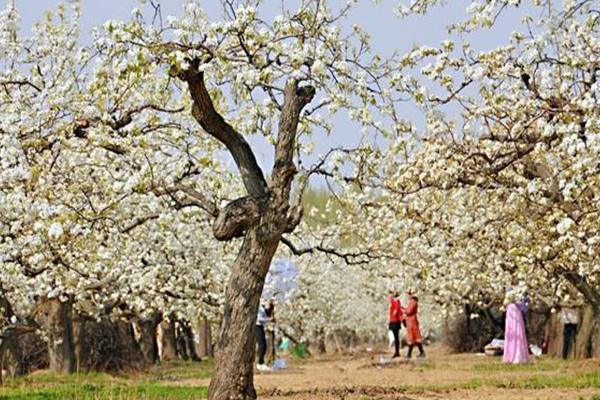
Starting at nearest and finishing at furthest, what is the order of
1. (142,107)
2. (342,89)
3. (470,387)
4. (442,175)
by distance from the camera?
(342,89) → (142,107) → (442,175) → (470,387)

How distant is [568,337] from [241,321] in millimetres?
17069

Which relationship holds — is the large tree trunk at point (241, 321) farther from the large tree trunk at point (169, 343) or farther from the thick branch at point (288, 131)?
the large tree trunk at point (169, 343)

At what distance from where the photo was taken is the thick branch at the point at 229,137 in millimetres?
10109

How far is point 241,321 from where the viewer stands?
10.5m

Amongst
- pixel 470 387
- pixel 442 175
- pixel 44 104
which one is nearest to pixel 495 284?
pixel 470 387

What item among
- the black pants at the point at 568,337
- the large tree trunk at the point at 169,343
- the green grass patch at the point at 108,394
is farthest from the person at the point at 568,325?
the large tree trunk at the point at 169,343

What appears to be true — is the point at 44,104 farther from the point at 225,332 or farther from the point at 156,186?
the point at 225,332

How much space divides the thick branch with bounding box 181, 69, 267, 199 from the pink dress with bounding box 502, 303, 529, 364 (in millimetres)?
15305

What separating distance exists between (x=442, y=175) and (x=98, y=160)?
4.59 metres

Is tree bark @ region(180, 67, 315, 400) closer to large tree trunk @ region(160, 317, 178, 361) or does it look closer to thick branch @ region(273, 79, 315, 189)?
thick branch @ region(273, 79, 315, 189)

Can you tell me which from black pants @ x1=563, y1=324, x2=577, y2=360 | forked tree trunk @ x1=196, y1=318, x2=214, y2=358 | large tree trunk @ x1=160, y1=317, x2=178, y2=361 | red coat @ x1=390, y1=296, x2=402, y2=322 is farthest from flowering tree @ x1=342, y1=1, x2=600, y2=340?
forked tree trunk @ x1=196, y1=318, x2=214, y2=358

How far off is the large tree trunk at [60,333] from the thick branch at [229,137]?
446 inches

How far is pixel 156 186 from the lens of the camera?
11.1 meters

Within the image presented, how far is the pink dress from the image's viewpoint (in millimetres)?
24891
